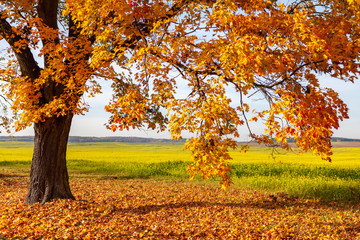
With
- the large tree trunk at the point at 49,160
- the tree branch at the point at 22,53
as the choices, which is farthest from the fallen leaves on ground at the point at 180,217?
the tree branch at the point at 22,53

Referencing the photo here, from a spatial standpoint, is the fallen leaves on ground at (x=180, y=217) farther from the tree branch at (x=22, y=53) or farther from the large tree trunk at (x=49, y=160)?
the tree branch at (x=22, y=53)

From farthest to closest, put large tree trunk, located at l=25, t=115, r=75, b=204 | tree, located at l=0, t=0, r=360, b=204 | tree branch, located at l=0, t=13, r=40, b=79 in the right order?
1. large tree trunk, located at l=25, t=115, r=75, b=204
2. tree branch, located at l=0, t=13, r=40, b=79
3. tree, located at l=0, t=0, r=360, b=204

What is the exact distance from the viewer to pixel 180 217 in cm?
955

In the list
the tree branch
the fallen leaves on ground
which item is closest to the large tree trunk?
the fallen leaves on ground

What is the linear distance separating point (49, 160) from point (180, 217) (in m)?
4.97

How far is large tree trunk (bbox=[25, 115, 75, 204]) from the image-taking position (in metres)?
10.7

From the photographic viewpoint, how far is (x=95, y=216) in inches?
367

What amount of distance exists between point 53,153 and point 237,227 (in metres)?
6.66

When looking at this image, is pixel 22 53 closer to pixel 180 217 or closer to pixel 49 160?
pixel 49 160

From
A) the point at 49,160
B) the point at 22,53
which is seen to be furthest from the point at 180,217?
the point at 22,53

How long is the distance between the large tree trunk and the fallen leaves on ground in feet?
1.53

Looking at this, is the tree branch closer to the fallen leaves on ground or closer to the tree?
the tree

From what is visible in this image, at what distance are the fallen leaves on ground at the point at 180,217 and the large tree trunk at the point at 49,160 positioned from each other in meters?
0.47

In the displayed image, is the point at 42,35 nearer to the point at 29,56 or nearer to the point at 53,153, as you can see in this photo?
the point at 29,56
